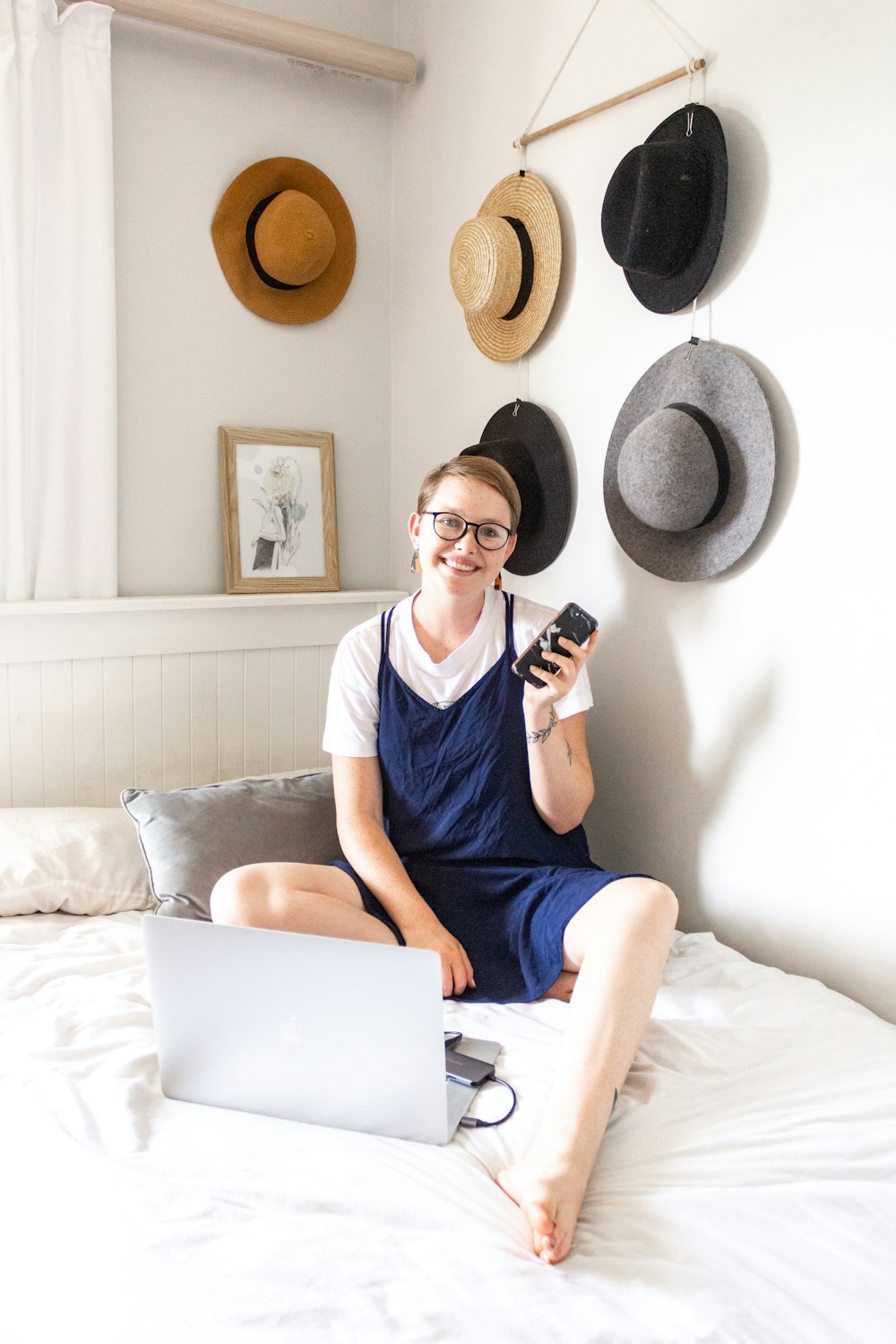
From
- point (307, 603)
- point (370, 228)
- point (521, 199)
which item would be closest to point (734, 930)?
point (307, 603)

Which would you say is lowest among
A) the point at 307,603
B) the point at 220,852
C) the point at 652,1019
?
the point at 652,1019

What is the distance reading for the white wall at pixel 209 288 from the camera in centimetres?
230

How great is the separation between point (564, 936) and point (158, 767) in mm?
1192

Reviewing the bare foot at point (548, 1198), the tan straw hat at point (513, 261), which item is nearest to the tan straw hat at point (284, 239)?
the tan straw hat at point (513, 261)

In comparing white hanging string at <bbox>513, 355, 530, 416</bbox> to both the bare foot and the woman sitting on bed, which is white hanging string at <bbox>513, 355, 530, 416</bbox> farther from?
the bare foot

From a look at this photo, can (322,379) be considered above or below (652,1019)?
above

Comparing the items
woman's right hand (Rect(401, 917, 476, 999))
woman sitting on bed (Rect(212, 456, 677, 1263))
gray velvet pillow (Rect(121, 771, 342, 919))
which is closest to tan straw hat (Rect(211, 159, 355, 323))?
woman sitting on bed (Rect(212, 456, 677, 1263))

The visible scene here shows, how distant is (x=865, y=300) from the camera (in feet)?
5.00

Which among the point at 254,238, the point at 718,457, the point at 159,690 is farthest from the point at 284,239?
the point at 718,457

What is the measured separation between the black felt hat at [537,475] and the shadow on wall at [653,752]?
192 millimetres

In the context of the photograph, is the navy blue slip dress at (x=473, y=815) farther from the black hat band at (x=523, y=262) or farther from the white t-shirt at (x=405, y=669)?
the black hat band at (x=523, y=262)

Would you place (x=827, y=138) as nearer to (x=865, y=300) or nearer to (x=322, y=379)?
(x=865, y=300)

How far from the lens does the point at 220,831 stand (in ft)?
6.18

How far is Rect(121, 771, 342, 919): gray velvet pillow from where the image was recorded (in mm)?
1816
